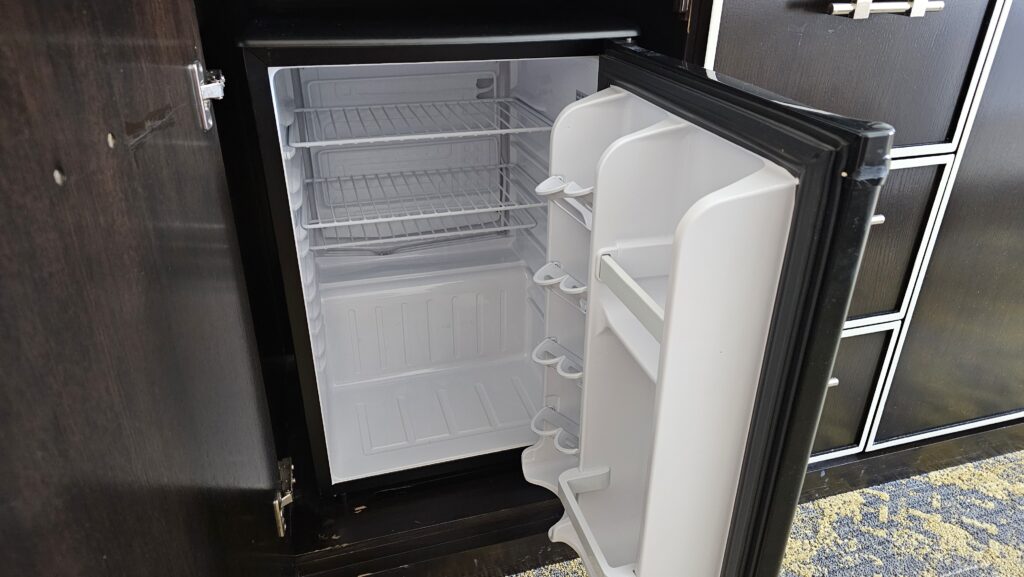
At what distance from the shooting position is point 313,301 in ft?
4.98

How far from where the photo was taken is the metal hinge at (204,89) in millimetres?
817

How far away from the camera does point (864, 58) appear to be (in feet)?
4.01

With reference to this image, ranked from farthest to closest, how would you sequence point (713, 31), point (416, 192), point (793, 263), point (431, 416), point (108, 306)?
point (416, 192) → point (431, 416) → point (713, 31) → point (793, 263) → point (108, 306)

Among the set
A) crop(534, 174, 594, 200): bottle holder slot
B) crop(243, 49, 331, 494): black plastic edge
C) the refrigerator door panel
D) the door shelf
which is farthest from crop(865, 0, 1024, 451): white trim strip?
crop(243, 49, 331, 494): black plastic edge

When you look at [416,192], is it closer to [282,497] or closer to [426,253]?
[426,253]

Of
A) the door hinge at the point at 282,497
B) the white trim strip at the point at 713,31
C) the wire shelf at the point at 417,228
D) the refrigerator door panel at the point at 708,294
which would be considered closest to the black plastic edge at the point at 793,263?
the refrigerator door panel at the point at 708,294

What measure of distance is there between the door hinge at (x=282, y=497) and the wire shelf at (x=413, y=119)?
865mm

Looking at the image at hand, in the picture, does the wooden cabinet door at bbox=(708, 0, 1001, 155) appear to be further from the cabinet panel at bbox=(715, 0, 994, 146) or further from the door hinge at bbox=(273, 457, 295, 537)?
the door hinge at bbox=(273, 457, 295, 537)

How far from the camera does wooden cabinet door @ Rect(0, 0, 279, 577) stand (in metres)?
0.42

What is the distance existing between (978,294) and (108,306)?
1724 mm

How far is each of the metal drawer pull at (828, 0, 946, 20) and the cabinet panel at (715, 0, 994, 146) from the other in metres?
0.01

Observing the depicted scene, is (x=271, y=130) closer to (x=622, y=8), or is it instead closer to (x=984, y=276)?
(x=622, y=8)

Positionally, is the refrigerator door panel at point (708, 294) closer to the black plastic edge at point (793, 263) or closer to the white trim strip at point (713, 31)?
the black plastic edge at point (793, 263)

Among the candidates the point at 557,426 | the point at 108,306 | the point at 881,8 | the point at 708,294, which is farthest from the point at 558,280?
the point at 108,306
